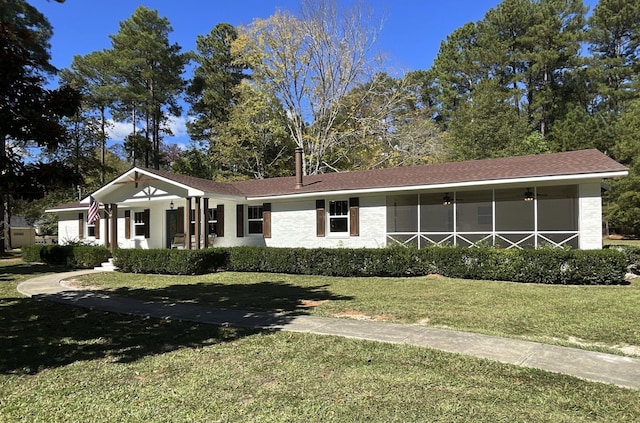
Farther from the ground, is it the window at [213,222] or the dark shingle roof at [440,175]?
the dark shingle roof at [440,175]

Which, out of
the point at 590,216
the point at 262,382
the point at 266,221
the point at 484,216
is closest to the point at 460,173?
the point at 590,216

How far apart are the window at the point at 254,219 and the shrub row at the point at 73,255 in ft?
20.2

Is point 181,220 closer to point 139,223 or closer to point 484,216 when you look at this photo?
point 139,223

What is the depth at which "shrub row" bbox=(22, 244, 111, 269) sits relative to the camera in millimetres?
17828

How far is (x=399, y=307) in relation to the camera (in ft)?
→ 27.6

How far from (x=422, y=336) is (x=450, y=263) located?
7129mm

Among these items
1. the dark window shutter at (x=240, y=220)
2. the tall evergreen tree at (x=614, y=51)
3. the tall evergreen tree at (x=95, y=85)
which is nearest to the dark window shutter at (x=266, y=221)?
the dark window shutter at (x=240, y=220)

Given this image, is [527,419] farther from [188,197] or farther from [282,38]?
[282,38]

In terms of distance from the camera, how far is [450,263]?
42.0 ft

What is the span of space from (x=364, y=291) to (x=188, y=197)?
9.45 m

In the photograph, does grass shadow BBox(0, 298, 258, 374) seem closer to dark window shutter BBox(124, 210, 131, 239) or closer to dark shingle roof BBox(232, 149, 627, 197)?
dark shingle roof BBox(232, 149, 627, 197)

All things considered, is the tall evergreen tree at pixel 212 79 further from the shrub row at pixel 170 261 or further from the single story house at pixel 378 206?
the shrub row at pixel 170 261

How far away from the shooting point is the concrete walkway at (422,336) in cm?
470

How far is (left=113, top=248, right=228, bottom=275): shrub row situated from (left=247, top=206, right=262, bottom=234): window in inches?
125
